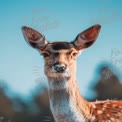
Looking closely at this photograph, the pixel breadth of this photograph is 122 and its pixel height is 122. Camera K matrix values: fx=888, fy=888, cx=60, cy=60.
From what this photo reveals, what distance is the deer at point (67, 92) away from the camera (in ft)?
34.0

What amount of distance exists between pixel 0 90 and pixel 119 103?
16613mm

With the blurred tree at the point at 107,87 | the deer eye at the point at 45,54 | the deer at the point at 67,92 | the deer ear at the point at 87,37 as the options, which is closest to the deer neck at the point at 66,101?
the deer at the point at 67,92

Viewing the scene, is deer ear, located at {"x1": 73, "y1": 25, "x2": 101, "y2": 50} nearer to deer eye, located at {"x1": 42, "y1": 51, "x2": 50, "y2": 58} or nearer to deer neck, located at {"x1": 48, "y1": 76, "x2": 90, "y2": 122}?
deer eye, located at {"x1": 42, "y1": 51, "x2": 50, "y2": 58}

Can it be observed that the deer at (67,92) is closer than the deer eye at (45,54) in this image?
Yes

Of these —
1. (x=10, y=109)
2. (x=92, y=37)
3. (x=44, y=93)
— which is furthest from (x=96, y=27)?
(x=10, y=109)

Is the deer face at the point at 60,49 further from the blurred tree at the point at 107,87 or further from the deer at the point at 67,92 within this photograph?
the blurred tree at the point at 107,87

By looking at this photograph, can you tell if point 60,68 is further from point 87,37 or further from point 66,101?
point 87,37

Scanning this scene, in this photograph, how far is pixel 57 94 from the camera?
413 inches

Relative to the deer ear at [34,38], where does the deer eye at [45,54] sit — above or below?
below

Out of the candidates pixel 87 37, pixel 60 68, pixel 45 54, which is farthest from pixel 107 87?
pixel 60 68

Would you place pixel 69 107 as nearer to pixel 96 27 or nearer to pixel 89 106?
pixel 89 106

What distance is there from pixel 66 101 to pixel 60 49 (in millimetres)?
651

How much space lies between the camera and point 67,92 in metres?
10.5

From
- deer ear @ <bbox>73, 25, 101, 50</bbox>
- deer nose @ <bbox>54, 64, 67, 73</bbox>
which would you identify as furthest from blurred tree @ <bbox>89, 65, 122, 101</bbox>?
deer nose @ <bbox>54, 64, 67, 73</bbox>
